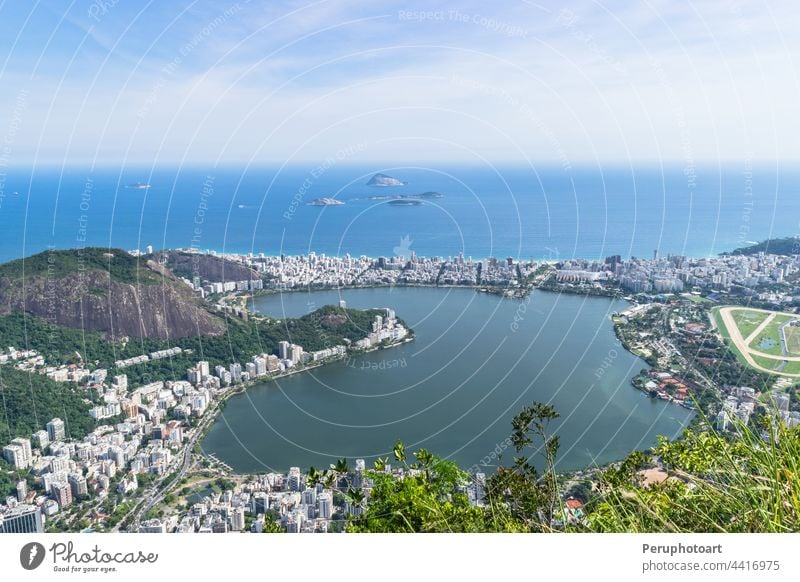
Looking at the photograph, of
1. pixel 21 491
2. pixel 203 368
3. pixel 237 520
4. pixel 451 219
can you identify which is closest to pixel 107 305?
pixel 203 368

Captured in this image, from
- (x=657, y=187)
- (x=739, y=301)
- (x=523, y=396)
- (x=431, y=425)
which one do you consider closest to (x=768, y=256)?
(x=739, y=301)

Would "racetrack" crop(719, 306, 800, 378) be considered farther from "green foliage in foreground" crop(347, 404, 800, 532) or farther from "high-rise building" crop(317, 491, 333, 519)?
A: "green foliage in foreground" crop(347, 404, 800, 532)

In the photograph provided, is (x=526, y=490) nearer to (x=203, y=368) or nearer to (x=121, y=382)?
(x=121, y=382)

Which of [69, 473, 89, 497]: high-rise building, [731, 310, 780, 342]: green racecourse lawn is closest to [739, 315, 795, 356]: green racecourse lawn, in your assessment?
[731, 310, 780, 342]: green racecourse lawn

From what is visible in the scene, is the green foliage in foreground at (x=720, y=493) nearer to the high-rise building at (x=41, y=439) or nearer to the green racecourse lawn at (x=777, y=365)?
the green racecourse lawn at (x=777, y=365)

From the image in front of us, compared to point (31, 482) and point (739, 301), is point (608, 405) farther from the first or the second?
point (31, 482)

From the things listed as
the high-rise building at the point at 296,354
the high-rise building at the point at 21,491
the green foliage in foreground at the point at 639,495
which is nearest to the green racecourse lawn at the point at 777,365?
the green foliage in foreground at the point at 639,495
